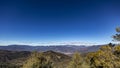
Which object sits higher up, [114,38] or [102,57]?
[114,38]

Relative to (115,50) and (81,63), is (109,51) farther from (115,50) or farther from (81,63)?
(81,63)

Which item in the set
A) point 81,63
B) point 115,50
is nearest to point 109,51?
point 115,50

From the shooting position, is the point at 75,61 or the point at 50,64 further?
the point at 75,61

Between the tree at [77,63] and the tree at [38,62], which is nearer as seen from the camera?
the tree at [38,62]

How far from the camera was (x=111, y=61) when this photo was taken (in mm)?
28734

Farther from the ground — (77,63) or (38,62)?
(38,62)

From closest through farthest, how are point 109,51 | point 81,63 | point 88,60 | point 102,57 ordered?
point 109,51, point 102,57, point 81,63, point 88,60

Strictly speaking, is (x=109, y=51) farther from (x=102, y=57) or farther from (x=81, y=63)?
(x=81, y=63)

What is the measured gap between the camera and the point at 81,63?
35.2m

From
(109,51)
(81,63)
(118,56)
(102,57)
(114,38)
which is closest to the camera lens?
(114,38)

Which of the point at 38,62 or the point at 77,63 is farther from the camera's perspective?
the point at 77,63

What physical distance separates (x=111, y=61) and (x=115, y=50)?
1.91 metres

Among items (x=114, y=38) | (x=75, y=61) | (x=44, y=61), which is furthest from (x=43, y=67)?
(x=114, y=38)

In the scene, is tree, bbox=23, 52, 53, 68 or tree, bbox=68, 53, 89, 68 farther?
tree, bbox=68, 53, 89, 68
